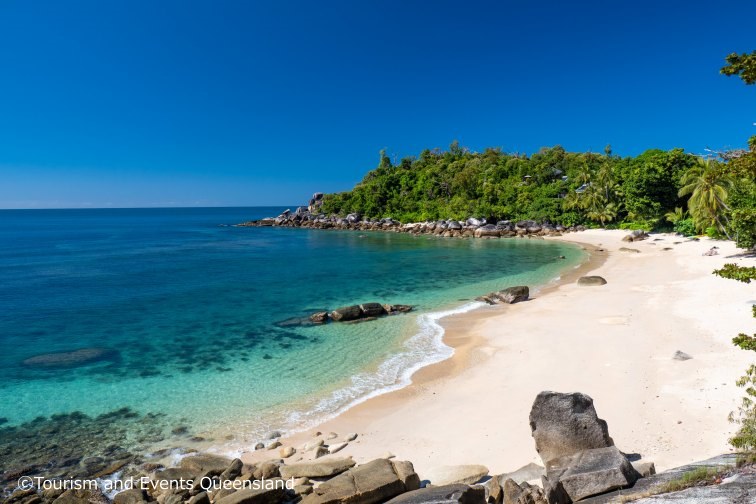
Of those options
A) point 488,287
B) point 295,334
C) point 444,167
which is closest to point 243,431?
point 295,334

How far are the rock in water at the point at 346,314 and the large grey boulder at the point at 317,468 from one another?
545 inches

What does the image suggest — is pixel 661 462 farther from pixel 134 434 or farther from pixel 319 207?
pixel 319 207

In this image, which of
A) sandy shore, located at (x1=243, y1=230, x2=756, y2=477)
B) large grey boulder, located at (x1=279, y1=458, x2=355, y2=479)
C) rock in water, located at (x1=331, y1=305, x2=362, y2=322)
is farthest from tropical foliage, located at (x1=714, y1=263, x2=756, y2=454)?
rock in water, located at (x1=331, y1=305, x2=362, y2=322)

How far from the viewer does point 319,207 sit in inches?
4751

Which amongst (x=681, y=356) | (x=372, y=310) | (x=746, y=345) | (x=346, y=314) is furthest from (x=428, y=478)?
(x=372, y=310)

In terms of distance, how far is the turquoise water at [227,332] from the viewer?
14.8m

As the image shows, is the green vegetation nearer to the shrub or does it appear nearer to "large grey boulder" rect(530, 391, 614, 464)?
the shrub

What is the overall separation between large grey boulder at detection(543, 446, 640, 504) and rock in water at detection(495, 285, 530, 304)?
1928 centimetres

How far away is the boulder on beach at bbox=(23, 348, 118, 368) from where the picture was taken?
18.4m

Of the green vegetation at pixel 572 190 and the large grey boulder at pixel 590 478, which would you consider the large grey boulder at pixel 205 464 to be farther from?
the green vegetation at pixel 572 190

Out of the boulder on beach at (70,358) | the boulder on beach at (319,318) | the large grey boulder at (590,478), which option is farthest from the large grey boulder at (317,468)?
the boulder on beach at (319,318)

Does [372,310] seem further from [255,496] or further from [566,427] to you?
[255,496]

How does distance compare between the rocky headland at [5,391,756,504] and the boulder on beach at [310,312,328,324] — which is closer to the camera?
the rocky headland at [5,391,756,504]

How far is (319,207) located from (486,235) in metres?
61.0
